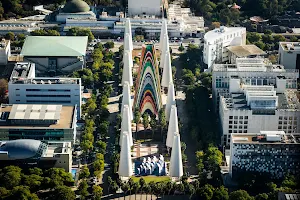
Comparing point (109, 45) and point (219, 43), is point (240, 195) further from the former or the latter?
point (109, 45)

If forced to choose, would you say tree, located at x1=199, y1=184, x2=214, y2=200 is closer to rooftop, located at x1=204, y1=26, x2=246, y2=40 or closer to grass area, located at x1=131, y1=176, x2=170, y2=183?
grass area, located at x1=131, y1=176, x2=170, y2=183

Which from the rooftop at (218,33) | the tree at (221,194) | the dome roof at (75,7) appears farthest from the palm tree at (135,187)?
the dome roof at (75,7)

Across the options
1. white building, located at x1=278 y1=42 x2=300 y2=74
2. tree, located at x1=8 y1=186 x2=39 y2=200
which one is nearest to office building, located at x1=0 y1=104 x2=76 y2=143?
tree, located at x1=8 y1=186 x2=39 y2=200

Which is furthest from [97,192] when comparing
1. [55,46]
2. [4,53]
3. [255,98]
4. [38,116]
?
[55,46]

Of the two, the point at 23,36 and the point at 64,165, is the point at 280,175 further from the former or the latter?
the point at 23,36

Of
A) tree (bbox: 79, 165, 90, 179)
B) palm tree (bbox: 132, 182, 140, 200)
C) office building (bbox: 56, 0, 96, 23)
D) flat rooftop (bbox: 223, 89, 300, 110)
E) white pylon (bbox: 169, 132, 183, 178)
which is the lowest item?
palm tree (bbox: 132, 182, 140, 200)

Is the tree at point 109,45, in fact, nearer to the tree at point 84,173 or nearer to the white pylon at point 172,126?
the white pylon at point 172,126
